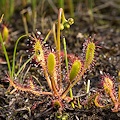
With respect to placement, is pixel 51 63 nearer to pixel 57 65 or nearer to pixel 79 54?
pixel 57 65

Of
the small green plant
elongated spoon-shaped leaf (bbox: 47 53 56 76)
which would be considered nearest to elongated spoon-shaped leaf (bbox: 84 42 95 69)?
the small green plant

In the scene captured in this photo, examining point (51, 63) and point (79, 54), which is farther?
point (79, 54)

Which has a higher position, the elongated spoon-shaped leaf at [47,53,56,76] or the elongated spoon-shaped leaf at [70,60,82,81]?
the elongated spoon-shaped leaf at [47,53,56,76]

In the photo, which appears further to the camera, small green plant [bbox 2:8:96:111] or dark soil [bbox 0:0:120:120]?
dark soil [bbox 0:0:120:120]

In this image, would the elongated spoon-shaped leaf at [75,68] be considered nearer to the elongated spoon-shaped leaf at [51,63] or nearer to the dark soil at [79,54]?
the elongated spoon-shaped leaf at [51,63]

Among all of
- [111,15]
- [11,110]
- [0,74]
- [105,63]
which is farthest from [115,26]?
[11,110]

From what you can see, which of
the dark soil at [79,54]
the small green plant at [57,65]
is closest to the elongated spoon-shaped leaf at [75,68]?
the small green plant at [57,65]

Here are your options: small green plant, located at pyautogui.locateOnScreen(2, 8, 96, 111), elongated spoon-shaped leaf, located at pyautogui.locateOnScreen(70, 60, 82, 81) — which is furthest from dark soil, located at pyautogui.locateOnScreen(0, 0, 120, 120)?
elongated spoon-shaped leaf, located at pyautogui.locateOnScreen(70, 60, 82, 81)

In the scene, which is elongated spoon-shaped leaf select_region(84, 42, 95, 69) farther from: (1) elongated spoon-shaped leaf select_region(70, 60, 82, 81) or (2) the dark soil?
(2) the dark soil

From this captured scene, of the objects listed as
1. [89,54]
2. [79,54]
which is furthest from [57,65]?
[79,54]
